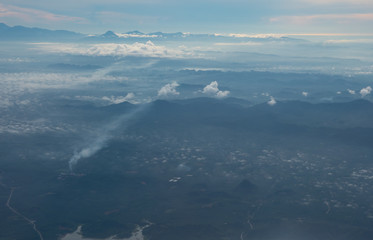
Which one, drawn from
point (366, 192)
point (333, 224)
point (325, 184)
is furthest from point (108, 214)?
point (366, 192)

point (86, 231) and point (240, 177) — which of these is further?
point (240, 177)

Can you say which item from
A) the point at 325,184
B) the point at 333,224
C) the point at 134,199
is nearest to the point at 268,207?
the point at 333,224

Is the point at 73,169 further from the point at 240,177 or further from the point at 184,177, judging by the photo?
the point at 240,177

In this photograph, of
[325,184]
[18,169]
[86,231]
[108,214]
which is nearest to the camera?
[86,231]

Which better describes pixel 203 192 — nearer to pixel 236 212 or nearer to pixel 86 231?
pixel 236 212

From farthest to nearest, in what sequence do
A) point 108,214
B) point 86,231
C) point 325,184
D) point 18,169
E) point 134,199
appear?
point 18,169
point 325,184
point 134,199
point 108,214
point 86,231

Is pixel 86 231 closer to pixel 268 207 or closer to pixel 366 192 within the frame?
pixel 268 207

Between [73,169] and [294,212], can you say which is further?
[73,169]

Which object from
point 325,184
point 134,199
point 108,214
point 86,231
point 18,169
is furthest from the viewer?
point 18,169

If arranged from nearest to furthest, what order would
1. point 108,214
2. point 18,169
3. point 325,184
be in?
point 108,214
point 325,184
point 18,169
